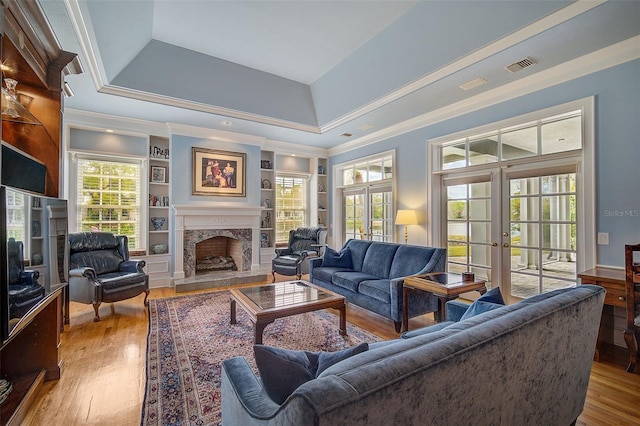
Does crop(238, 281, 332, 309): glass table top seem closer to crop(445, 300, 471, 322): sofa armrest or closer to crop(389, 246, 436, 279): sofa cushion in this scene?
crop(389, 246, 436, 279): sofa cushion

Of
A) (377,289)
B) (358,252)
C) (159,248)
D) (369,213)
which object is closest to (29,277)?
(377,289)

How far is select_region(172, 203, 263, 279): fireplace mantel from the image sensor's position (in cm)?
516

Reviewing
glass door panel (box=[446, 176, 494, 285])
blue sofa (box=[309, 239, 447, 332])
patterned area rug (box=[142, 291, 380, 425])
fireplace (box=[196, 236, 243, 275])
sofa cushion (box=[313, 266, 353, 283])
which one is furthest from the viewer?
fireplace (box=[196, 236, 243, 275])

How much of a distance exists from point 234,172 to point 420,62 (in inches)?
150

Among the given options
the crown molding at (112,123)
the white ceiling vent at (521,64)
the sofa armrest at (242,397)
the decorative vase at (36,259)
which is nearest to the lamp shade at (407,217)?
the white ceiling vent at (521,64)

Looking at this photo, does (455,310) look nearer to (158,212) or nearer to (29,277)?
(29,277)

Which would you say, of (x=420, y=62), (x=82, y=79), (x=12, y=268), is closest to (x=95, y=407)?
(x=12, y=268)

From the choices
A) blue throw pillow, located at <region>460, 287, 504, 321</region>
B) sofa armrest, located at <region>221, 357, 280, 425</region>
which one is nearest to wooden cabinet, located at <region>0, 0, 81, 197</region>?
sofa armrest, located at <region>221, 357, 280, 425</region>

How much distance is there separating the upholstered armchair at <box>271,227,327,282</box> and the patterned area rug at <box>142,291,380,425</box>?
4.03 ft

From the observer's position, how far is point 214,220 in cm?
548

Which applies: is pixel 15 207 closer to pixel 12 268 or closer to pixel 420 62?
pixel 12 268

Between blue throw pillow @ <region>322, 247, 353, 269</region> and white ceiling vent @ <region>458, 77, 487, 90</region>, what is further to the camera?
blue throw pillow @ <region>322, 247, 353, 269</region>

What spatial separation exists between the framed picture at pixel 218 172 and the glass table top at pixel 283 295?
110 inches

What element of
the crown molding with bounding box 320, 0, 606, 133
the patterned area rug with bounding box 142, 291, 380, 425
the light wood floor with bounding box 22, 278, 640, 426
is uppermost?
the crown molding with bounding box 320, 0, 606, 133
